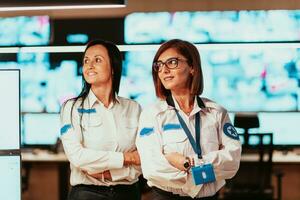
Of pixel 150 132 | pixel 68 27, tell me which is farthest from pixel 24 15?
pixel 150 132

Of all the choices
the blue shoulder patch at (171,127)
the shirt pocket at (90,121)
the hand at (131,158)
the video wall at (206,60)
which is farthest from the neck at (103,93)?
the video wall at (206,60)

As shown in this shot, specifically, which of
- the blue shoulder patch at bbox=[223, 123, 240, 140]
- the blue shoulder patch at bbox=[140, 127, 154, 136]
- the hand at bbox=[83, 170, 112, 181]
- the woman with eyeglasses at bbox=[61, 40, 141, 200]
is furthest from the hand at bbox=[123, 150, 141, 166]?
the blue shoulder patch at bbox=[223, 123, 240, 140]

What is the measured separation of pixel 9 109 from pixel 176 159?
1.38 m

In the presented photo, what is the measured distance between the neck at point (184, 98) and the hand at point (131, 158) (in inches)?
17.9

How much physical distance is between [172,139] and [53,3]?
130 cm

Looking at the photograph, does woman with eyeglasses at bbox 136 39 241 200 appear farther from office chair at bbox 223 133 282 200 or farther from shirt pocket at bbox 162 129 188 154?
office chair at bbox 223 133 282 200

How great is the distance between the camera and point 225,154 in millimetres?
3088

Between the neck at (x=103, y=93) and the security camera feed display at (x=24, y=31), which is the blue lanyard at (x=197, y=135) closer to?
the neck at (x=103, y=93)

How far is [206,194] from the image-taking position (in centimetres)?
310

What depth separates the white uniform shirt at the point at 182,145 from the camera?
10.0ft

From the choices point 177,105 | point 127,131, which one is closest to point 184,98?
point 177,105

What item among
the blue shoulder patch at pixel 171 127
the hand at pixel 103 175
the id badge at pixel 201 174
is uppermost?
the blue shoulder patch at pixel 171 127

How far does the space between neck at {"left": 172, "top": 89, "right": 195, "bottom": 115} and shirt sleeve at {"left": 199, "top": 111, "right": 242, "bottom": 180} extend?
18 centimetres

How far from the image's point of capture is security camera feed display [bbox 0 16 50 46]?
→ 6.62 m
